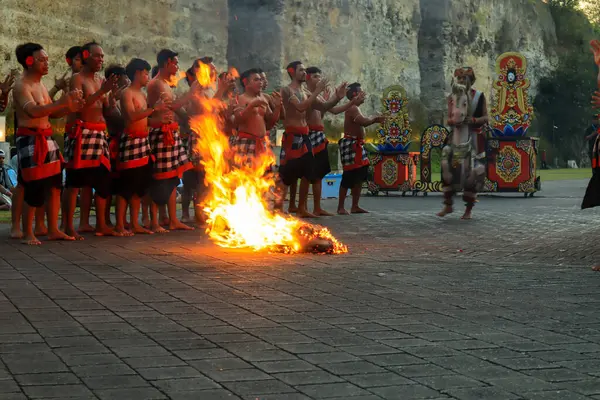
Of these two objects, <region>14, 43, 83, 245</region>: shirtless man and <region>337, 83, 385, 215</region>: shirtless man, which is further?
<region>337, 83, 385, 215</region>: shirtless man

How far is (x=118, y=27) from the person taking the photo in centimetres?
2650

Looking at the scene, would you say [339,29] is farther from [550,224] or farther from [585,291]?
[585,291]

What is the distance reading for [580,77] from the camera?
159 ft

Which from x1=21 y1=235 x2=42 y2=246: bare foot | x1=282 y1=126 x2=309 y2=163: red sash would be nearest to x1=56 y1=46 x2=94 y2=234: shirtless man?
x1=21 y1=235 x2=42 y2=246: bare foot

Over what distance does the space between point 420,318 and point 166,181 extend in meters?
5.68

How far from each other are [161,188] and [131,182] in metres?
0.36

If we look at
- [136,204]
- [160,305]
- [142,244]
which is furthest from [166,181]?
[160,305]

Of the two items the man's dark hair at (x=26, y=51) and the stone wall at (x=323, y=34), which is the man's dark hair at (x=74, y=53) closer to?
the man's dark hair at (x=26, y=51)

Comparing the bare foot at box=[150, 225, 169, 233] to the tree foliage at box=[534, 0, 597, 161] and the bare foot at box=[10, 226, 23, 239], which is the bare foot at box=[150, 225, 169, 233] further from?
the tree foliage at box=[534, 0, 597, 161]

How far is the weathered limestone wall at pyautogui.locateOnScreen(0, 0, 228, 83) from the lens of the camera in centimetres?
2342

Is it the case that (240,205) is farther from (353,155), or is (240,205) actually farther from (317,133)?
(353,155)

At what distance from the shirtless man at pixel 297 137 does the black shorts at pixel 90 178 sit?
316 cm

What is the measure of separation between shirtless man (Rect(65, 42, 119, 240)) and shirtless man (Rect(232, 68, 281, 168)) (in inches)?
75.9

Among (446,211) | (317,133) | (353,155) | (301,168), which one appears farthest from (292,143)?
(446,211)
